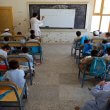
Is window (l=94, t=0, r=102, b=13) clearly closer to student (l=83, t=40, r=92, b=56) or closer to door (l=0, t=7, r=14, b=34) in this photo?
student (l=83, t=40, r=92, b=56)

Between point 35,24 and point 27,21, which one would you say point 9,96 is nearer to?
point 35,24

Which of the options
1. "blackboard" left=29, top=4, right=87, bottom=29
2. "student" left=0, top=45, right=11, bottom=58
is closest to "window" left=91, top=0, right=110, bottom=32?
"blackboard" left=29, top=4, right=87, bottom=29

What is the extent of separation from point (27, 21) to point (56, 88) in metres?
4.12

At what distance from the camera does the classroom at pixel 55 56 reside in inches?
103

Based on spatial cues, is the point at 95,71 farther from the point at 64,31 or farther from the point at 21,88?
the point at 64,31

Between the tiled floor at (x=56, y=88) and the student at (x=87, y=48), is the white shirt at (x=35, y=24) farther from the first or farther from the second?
the student at (x=87, y=48)

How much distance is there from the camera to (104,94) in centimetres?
180

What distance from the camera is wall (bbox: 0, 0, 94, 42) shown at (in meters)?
6.40

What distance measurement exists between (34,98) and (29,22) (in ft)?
14.0

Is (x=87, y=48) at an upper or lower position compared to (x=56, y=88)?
upper

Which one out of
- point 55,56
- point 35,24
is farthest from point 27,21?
point 55,56

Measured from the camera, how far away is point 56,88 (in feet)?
11.1

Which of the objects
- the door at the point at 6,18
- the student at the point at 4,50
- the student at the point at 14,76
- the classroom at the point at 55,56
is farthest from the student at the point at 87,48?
the door at the point at 6,18

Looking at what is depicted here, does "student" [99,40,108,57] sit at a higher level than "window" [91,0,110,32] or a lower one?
lower
